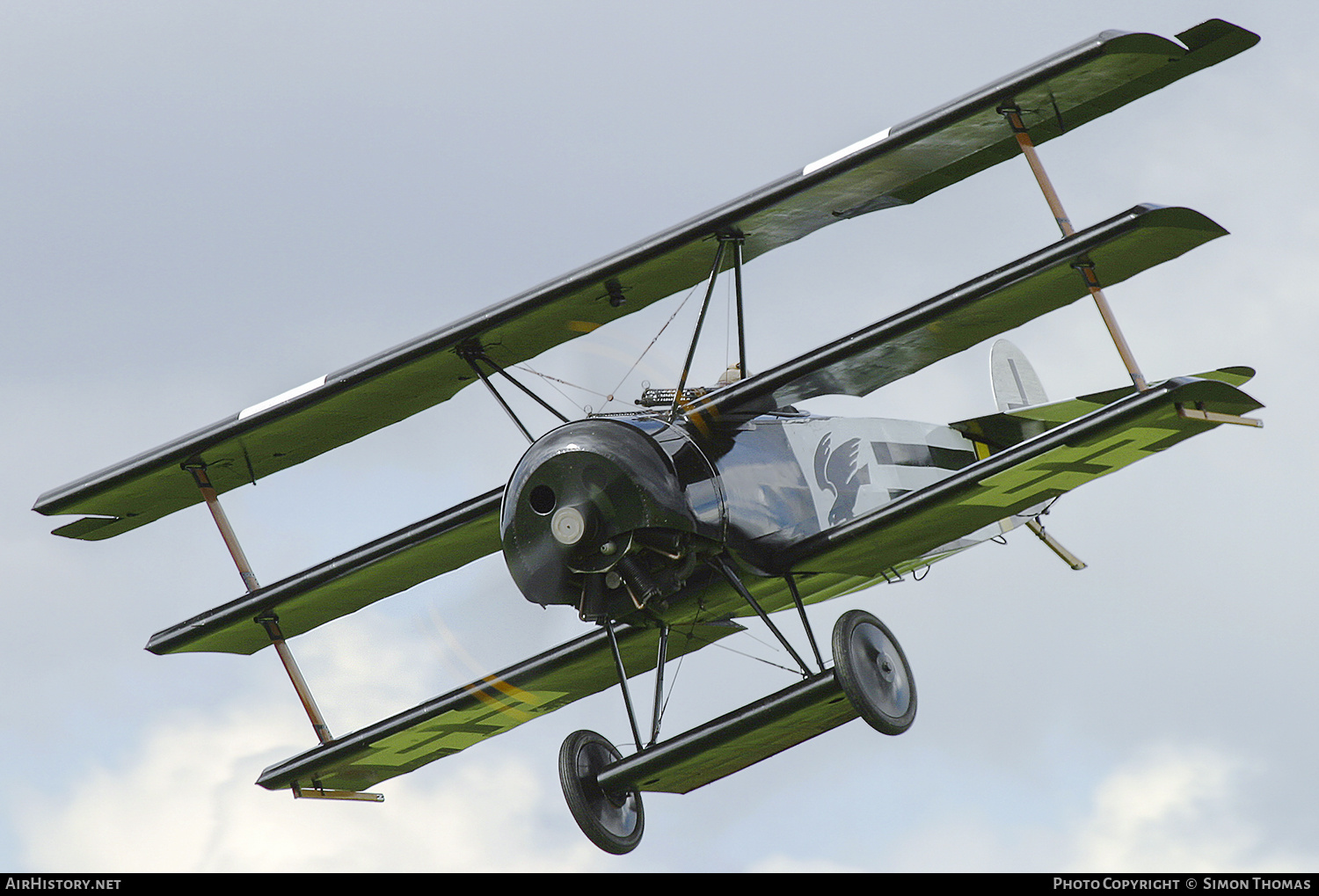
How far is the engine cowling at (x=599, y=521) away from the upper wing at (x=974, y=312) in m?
0.99

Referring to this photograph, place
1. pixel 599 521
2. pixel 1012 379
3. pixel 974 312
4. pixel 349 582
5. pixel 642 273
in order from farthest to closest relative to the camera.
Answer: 1. pixel 1012 379
2. pixel 349 582
3. pixel 642 273
4. pixel 974 312
5. pixel 599 521

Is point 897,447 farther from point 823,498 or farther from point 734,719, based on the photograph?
point 734,719

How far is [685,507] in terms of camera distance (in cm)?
1290

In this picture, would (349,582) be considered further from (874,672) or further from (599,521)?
(874,672)

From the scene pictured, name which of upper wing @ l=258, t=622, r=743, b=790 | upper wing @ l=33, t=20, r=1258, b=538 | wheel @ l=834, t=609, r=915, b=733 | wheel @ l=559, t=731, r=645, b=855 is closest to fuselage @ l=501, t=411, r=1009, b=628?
wheel @ l=834, t=609, r=915, b=733

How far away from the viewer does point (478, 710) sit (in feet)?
52.7

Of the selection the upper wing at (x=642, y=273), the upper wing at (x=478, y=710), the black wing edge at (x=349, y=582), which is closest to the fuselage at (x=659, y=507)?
the upper wing at (x=478, y=710)

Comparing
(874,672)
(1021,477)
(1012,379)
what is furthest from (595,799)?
(1012,379)

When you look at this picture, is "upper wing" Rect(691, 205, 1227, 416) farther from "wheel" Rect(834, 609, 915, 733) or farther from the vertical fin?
the vertical fin

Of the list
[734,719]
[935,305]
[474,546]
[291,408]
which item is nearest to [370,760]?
[474,546]

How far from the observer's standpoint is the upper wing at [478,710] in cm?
1531

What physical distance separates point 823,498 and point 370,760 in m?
5.08

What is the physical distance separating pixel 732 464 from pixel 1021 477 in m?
2.16

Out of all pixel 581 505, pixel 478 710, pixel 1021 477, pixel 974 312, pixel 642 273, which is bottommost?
pixel 1021 477
